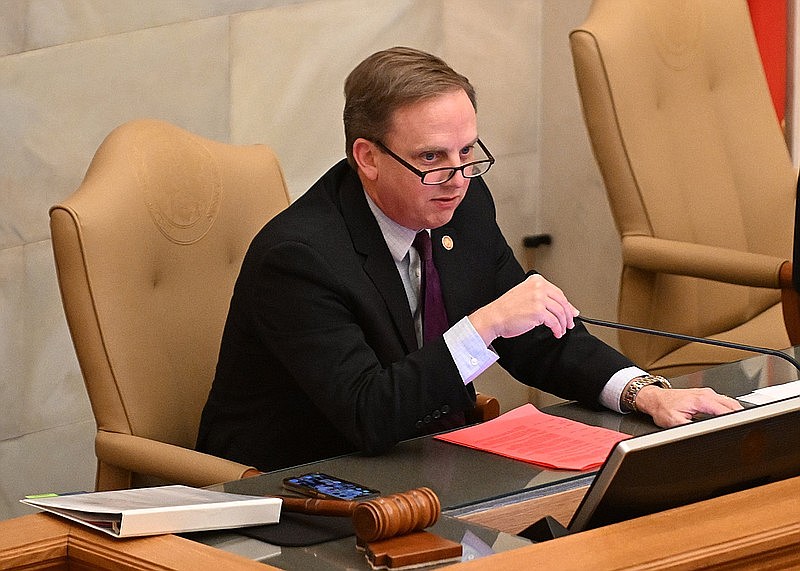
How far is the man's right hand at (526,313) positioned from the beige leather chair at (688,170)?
118cm

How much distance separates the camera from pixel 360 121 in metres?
2.62

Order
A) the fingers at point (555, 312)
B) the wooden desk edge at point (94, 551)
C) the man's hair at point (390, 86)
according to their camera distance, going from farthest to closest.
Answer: the man's hair at point (390, 86)
the fingers at point (555, 312)
the wooden desk edge at point (94, 551)

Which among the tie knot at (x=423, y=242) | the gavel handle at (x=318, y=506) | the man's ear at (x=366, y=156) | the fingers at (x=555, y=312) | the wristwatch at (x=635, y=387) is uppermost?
the man's ear at (x=366, y=156)

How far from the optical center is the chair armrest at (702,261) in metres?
3.41

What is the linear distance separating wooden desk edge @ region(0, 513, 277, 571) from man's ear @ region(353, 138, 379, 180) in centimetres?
102

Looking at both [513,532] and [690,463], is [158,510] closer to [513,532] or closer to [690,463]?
[513,532]

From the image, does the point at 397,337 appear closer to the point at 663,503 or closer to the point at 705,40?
the point at 663,503

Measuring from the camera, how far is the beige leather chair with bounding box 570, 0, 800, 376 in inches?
141

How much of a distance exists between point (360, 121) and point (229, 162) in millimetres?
405

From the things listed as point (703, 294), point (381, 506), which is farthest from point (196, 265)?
point (703, 294)

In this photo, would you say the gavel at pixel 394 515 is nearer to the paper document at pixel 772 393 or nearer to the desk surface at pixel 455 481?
the desk surface at pixel 455 481

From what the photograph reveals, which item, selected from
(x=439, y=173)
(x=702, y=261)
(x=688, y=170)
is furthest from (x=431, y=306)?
(x=688, y=170)

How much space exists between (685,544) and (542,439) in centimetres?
74

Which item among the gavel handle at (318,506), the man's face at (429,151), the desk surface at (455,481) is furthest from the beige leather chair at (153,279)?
the gavel handle at (318,506)
